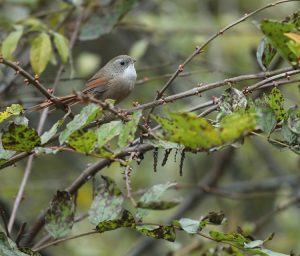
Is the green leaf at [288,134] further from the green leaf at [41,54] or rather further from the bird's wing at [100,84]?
the bird's wing at [100,84]

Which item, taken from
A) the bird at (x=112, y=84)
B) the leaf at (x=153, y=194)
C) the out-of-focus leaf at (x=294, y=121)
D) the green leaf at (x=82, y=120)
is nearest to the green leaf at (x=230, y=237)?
the leaf at (x=153, y=194)

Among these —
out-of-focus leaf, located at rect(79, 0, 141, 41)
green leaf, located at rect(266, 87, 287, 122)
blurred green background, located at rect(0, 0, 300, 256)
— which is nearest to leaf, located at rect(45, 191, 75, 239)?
green leaf, located at rect(266, 87, 287, 122)

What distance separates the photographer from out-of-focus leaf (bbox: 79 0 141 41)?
10.2ft

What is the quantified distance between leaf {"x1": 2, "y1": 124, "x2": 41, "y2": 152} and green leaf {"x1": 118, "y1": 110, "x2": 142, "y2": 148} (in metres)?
0.21

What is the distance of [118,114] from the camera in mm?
1443

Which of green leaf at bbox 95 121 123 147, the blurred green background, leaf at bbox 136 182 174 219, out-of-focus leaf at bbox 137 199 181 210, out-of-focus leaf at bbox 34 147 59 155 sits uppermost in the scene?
green leaf at bbox 95 121 123 147

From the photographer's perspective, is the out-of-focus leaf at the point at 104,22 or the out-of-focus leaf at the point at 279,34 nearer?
the out-of-focus leaf at the point at 279,34

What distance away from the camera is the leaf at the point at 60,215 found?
158cm

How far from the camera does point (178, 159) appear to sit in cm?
491

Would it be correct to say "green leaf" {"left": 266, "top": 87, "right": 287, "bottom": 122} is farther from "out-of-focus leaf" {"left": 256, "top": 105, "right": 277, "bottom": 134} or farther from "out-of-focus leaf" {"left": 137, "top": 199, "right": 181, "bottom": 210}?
"out-of-focus leaf" {"left": 137, "top": 199, "right": 181, "bottom": 210}

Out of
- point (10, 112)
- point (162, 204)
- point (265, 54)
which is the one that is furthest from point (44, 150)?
point (265, 54)

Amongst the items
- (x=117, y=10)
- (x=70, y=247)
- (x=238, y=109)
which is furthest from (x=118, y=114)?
(x=70, y=247)

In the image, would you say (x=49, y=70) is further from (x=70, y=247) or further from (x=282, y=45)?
(x=282, y=45)

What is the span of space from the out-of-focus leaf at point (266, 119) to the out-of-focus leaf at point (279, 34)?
131 millimetres
